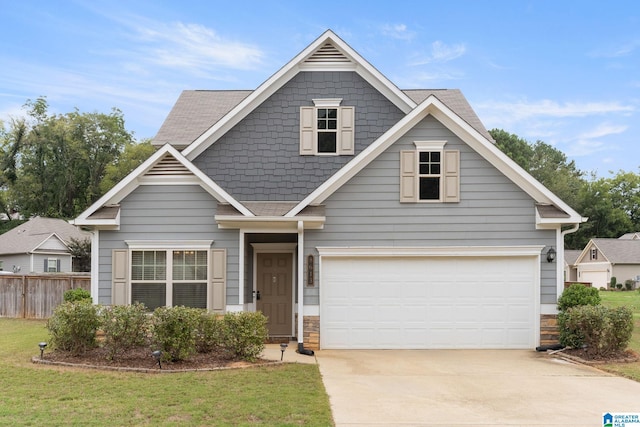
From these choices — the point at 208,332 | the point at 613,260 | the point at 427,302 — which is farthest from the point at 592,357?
the point at 613,260

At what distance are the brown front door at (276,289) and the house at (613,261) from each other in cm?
4523

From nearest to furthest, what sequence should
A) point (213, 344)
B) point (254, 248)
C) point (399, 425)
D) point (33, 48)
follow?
point (399, 425)
point (213, 344)
point (254, 248)
point (33, 48)

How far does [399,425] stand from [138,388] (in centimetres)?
387

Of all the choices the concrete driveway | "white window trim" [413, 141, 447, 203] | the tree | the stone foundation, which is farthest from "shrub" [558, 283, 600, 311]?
the tree

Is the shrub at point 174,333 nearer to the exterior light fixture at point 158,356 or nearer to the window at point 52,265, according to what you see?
the exterior light fixture at point 158,356

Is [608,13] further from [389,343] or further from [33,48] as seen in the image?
[33,48]

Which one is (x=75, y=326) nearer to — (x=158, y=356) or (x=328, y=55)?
(x=158, y=356)

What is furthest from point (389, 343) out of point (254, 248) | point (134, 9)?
point (134, 9)

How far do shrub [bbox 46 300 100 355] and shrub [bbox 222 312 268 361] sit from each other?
7.84ft

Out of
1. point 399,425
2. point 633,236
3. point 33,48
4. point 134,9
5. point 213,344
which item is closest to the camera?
point 399,425

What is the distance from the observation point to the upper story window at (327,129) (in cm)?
1456

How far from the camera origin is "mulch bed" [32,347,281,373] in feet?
32.3

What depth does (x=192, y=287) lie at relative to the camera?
1281 centimetres

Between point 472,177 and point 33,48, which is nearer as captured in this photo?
point 472,177
